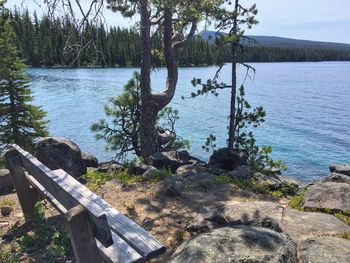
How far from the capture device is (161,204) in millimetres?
8203

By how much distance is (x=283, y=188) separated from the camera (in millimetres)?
9867

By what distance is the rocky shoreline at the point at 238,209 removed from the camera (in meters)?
4.59

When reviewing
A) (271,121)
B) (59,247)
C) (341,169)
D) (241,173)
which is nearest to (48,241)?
(59,247)

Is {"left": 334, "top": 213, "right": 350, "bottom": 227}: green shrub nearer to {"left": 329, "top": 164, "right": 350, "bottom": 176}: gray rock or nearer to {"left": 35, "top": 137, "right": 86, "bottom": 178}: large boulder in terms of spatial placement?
{"left": 35, "top": 137, "right": 86, "bottom": 178}: large boulder

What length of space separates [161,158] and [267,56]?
18310cm

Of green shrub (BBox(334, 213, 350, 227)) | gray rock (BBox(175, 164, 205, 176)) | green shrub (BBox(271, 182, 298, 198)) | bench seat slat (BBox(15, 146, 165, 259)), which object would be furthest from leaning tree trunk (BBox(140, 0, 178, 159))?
bench seat slat (BBox(15, 146, 165, 259))

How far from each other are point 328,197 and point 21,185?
6.46 m

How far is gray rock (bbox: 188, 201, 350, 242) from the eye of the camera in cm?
625

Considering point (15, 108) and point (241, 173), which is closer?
point (241, 173)

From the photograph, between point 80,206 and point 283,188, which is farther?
point 283,188

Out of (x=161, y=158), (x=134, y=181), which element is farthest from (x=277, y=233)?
(x=161, y=158)

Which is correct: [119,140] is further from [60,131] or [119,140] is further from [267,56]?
[267,56]

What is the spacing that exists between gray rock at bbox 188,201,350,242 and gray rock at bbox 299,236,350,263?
627 mm

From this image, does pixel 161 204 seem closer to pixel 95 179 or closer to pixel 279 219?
pixel 279 219
